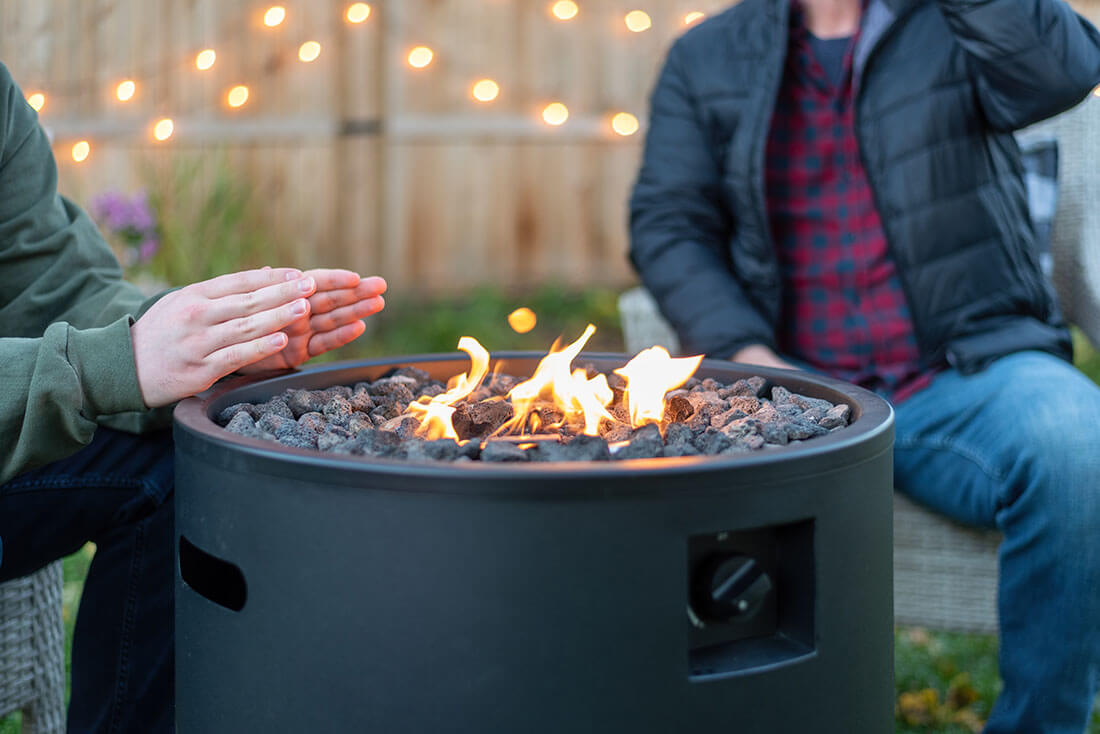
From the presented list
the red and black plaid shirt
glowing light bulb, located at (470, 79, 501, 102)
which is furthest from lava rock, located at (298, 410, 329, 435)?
glowing light bulb, located at (470, 79, 501, 102)

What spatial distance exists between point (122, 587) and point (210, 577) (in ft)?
1.16

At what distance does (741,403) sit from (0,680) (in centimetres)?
112

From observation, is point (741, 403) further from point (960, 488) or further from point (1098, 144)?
point (1098, 144)

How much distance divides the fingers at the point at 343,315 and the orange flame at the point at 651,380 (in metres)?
0.37

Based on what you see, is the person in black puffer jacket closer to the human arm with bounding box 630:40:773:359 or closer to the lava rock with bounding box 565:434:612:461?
the human arm with bounding box 630:40:773:359

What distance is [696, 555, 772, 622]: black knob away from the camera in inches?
38.1

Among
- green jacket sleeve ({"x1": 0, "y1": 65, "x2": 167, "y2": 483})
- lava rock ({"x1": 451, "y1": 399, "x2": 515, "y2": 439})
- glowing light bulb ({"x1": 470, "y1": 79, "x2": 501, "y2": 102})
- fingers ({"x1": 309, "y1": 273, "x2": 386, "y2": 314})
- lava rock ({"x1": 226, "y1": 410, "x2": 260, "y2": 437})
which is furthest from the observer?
glowing light bulb ({"x1": 470, "y1": 79, "x2": 501, "y2": 102})

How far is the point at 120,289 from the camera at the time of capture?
1.58 meters

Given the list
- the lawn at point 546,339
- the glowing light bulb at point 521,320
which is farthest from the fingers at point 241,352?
the glowing light bulb at point 521,320

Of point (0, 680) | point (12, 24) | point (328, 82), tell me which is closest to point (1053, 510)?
point (0, 680)

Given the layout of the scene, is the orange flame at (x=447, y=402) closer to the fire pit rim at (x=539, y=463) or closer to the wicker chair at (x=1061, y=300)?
the fire pit rim at (x=539, y=463)

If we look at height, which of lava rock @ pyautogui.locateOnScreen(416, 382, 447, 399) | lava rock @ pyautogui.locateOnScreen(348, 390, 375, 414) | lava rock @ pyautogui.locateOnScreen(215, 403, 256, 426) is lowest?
lava rock @ pyautogui.locateOnScreen(416, 382, 447, 399)

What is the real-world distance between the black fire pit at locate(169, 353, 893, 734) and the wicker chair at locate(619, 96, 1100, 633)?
2.66ft

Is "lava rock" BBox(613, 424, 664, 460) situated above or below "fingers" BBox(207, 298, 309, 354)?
below
